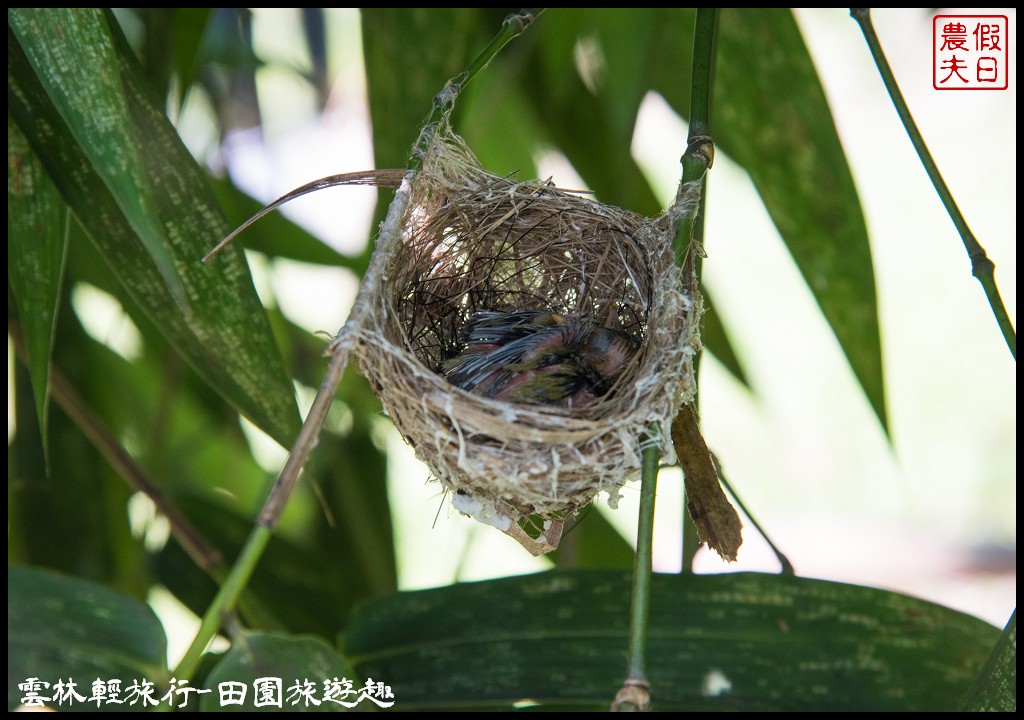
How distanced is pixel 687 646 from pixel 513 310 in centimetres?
48

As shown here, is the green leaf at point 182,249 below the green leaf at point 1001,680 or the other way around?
the other way around

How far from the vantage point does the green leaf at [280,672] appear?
0.87m

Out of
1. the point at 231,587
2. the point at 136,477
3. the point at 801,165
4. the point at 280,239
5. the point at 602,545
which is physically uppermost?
the point at 280,239

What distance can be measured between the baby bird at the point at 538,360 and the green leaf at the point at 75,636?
0.46m

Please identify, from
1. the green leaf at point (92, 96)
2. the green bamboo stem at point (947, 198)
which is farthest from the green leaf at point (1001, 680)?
the green leaf at point (92, 96)

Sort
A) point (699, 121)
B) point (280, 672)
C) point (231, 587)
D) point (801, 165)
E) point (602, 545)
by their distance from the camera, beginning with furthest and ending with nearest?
point (602, 545) < point (801, 165) < point (280, 672) < point (699, 121) < point (231, 587)

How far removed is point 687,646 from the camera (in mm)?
1116

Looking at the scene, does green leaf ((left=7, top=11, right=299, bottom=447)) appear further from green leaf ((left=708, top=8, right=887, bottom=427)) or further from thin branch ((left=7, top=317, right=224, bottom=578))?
green leaf ((left=708, top=8, right=887, bottom=427))

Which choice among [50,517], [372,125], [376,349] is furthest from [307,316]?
[376,349]

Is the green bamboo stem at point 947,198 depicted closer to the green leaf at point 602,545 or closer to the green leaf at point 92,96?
the green leaf at point 92,96

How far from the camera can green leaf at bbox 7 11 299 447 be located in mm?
990

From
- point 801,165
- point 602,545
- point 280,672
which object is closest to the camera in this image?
point 280,672

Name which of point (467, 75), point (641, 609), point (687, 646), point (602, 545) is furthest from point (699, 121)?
point (602, 545)

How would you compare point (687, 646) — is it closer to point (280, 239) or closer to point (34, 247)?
point (34, 247)
